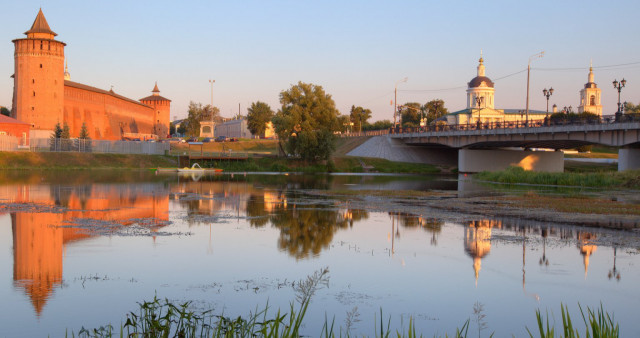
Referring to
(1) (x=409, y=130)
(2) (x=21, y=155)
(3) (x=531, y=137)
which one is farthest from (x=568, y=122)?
(2) (x=21, y=155)

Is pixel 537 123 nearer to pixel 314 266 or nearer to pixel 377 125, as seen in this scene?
pixel 314 266

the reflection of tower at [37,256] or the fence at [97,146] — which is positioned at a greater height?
the fence at [97,146]

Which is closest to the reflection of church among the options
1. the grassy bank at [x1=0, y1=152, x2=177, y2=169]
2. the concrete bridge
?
the grassy bank at [x1=0, y1=152, x2=177, y2=169]

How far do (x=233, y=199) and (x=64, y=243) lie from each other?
17841 millimetres

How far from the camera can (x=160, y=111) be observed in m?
176

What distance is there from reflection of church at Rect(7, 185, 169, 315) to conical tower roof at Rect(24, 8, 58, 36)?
7996 centimetres

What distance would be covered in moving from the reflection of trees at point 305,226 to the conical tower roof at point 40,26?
9782 cm

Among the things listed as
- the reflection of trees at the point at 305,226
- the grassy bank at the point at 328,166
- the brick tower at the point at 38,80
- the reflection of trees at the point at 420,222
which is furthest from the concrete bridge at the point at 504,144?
the brick tower at the point at 38,80

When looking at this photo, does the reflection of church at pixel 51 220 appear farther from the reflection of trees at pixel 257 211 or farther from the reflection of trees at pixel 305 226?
the reflection of trees at pixel 305 226

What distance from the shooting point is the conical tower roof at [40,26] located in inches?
4380

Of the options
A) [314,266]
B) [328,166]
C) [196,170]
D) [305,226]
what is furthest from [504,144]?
[314,266]

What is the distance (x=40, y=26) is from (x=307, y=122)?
204 feet

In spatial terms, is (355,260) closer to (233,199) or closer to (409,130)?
(233,199)

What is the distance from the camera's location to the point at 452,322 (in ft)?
36.9
